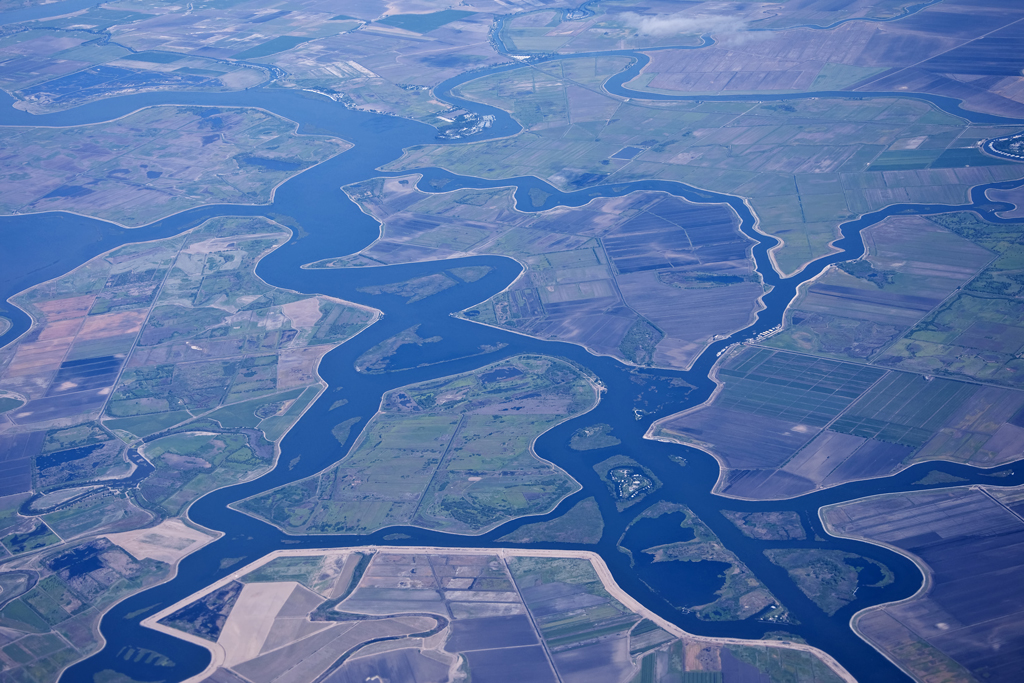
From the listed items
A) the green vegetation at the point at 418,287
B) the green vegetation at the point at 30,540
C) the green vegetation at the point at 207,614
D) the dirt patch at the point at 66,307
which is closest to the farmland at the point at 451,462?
the green vegetation at the point at 207,614

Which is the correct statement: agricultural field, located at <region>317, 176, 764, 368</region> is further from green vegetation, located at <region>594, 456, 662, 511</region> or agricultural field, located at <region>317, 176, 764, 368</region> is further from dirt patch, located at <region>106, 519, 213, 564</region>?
dirt patch, located at <region>106, 519, 213, 564</region>

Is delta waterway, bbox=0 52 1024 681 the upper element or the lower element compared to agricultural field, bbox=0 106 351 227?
lower

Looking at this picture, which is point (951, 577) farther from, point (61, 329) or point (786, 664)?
point (61, 329)

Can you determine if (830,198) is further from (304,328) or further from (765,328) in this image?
(304,328)

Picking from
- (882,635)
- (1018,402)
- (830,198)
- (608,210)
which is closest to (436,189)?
(608,210)

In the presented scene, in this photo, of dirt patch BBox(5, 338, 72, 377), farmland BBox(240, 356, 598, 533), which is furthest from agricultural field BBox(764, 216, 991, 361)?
dirt patch BBox(5, 338, 72, 377)
